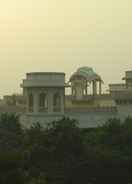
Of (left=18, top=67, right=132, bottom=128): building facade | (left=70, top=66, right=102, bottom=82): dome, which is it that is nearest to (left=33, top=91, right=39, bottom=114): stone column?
(left=18, top=67, right=132, bottom=128): building facade

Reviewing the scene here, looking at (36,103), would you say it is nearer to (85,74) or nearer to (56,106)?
(56,106)

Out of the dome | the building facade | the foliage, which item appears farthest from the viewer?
the dome

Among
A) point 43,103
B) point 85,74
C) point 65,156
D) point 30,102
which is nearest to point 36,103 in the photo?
point 43,103

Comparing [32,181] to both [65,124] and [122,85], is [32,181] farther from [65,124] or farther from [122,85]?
[122,85]

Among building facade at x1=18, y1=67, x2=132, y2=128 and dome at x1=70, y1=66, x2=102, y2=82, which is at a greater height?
dome at x1=70, y1=66, x2=102, y2=82

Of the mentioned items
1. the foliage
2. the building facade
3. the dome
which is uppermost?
the dome

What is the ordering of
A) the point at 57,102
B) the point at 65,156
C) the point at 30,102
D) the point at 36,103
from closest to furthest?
1. the point at 65,156
2. the point at 36,103
3. the point at 57,102
4. the point at 30,102

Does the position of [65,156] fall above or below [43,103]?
below

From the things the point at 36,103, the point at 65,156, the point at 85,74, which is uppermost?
the point at 85,74

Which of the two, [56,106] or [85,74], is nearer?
[56,106]

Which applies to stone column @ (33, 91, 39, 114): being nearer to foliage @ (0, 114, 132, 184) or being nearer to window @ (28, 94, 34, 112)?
window @ (28, 94, 34, 112)

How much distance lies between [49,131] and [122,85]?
18467mm

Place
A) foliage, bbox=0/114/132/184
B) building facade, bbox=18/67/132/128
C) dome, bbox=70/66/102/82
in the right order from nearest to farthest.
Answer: foliage, bbox=0/114/132/184 < building facade, bbox=18/67/132/128 < dome, bbox=70/66/102/82

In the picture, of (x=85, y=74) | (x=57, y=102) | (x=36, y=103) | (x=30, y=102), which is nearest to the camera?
(x=36, y=103)
